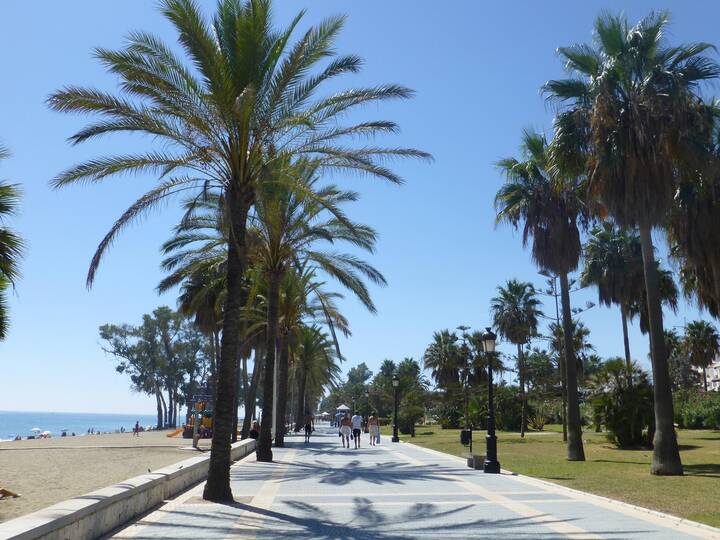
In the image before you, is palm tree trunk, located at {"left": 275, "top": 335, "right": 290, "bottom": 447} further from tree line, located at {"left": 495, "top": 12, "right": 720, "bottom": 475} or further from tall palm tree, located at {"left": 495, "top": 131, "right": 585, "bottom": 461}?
tree line, located at {"left": 495, "top": 12, "right": 720, "bottom": 475}

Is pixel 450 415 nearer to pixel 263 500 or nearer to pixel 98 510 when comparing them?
pixel 263 500

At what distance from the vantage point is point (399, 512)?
1067cm

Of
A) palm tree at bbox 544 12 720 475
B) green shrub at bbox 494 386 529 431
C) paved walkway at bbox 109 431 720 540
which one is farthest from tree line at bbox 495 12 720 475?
green shrub at bbox 494 386 529 431

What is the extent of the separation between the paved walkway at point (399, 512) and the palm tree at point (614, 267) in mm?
22692

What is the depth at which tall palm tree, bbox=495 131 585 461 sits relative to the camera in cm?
2177

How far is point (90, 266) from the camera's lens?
41.3 feet

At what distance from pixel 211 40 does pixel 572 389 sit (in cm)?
1603

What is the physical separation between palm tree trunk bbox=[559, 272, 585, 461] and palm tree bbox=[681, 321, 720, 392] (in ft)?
132

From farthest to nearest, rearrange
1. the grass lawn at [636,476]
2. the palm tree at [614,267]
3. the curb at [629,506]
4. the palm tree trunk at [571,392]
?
the palm tree at [614,267]
the palm tree trunk at [571,392]
the grass lawn at [636,476]
the curb at [629,506]

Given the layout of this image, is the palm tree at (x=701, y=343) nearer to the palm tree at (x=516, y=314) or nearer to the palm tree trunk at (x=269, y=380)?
the palm tree at (x=516, y=314)

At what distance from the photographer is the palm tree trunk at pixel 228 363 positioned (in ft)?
39.2

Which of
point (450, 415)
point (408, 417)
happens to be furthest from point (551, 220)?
point (450, 415)

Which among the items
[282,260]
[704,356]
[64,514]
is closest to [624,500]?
[64,514]

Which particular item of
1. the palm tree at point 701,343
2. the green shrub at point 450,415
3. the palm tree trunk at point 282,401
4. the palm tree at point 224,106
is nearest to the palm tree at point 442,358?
the green shrub at point 450,415
